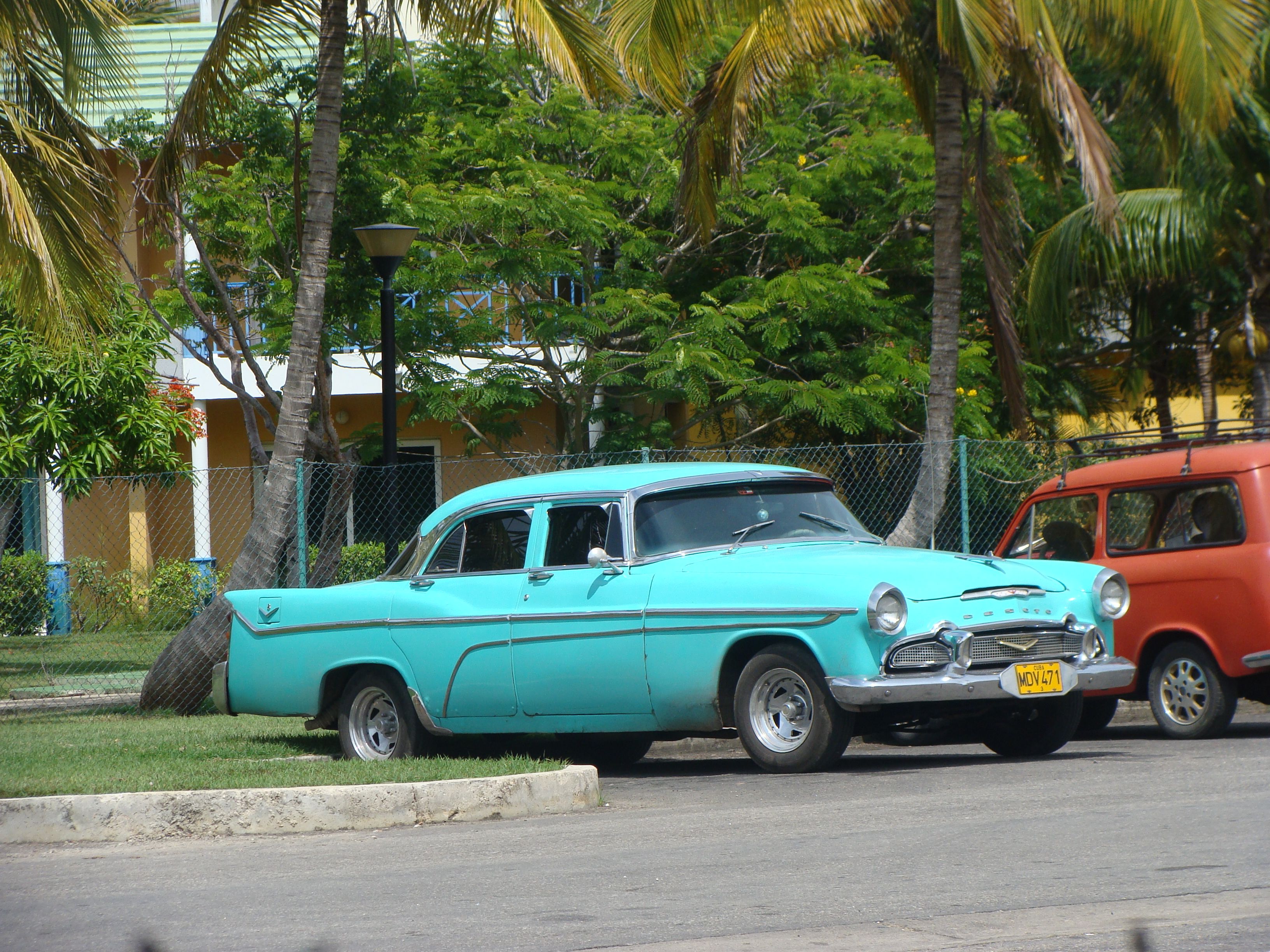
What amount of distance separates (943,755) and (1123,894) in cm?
420

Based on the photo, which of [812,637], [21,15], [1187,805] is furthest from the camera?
[21,15]

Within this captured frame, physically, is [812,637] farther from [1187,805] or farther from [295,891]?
[295,891]

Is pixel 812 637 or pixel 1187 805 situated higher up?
pixel 812 637

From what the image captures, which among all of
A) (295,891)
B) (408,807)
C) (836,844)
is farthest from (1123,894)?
(408,807)

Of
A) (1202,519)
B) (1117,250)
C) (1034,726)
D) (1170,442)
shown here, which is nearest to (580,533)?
(1034,726)

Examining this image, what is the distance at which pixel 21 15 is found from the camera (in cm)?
1178

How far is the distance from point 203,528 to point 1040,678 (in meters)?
18.3

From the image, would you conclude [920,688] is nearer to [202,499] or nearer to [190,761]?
[190,761]

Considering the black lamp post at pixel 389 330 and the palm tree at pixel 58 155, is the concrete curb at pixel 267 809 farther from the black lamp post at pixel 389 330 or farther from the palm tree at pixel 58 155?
the black lamp post at pixel 389 330

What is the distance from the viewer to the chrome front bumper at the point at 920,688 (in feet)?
24.6

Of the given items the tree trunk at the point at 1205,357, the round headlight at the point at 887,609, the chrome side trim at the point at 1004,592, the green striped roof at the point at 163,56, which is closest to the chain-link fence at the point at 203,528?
the chrome side trim at the point at 1004,592

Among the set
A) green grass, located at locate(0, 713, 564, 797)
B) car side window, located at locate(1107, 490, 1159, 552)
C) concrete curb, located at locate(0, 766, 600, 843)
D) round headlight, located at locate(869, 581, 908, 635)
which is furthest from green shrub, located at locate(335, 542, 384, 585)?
round headlight, located at locate(869, 581, 908, 635)

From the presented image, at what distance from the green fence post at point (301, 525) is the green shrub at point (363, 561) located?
471 centimetres

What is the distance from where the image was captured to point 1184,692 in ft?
31.8
